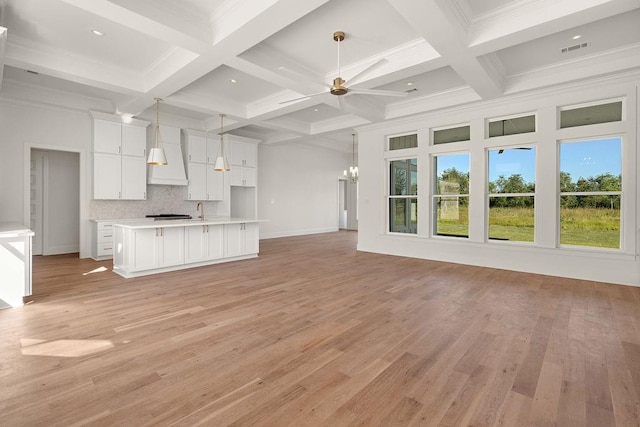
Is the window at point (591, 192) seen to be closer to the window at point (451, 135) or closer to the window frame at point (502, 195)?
the window frame at point (502, 195)

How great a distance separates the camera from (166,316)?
3.17 m

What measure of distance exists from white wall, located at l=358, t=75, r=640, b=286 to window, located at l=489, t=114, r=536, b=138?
0.50 ft

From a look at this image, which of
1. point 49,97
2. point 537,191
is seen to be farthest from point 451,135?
point 49,97

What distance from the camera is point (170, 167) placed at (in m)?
7.18

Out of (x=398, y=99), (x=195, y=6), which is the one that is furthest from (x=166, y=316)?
(x=398, y=99)

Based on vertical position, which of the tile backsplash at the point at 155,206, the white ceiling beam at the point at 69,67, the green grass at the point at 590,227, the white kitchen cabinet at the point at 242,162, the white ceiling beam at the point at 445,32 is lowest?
the green grass at the point at 590,227

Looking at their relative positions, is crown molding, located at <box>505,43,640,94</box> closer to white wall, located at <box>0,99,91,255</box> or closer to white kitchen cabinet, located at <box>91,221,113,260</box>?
white kitchen cabinet, located at <box>91,221,113,260</box>

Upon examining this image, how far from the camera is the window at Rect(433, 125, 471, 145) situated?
611cm

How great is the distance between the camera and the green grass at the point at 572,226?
4773 mm

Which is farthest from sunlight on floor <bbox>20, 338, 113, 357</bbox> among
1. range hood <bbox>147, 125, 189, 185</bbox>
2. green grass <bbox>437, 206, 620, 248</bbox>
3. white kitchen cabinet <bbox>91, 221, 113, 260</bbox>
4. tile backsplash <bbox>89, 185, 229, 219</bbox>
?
green grass <bbox>437, 206, 620, 248</bbox>

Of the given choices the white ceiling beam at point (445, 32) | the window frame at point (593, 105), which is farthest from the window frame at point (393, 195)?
the window frame at point (593, 105)

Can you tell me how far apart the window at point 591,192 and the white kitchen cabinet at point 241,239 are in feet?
18.1

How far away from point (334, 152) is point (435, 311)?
9.66m

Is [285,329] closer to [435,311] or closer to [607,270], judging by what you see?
[435,311]
